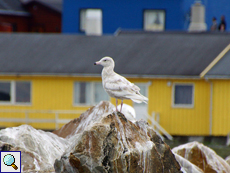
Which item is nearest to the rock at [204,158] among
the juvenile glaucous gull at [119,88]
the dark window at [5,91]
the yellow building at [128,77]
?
the juvenile glaucous gull at [119,88]

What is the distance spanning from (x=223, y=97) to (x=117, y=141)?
1553 cm

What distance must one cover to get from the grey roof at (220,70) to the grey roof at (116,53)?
0.78m

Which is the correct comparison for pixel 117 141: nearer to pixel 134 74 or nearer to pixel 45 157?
pixel 45 157

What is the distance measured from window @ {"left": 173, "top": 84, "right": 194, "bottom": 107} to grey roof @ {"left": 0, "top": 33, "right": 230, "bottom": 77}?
2.37 ft

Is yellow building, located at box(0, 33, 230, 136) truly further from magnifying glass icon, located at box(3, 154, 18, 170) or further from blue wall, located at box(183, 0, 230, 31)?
magnifying glass icon, located at box(3, 154, 18, 170)

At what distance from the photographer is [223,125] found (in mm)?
26859

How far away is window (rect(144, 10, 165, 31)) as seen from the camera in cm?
4327

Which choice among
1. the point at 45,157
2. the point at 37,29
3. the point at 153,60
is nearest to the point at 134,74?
the point at 153,60

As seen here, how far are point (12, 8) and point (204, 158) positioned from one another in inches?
1649

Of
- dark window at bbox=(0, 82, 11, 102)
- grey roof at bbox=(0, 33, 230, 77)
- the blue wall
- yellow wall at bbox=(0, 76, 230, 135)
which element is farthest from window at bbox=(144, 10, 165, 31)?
dark window at bbox=(0, 82, 11, 102)

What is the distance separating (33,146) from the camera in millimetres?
13789

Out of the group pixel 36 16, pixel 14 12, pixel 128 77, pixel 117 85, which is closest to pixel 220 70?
pixel 128 77

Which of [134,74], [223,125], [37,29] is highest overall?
[37,29]

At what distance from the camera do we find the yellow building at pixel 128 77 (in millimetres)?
27562
